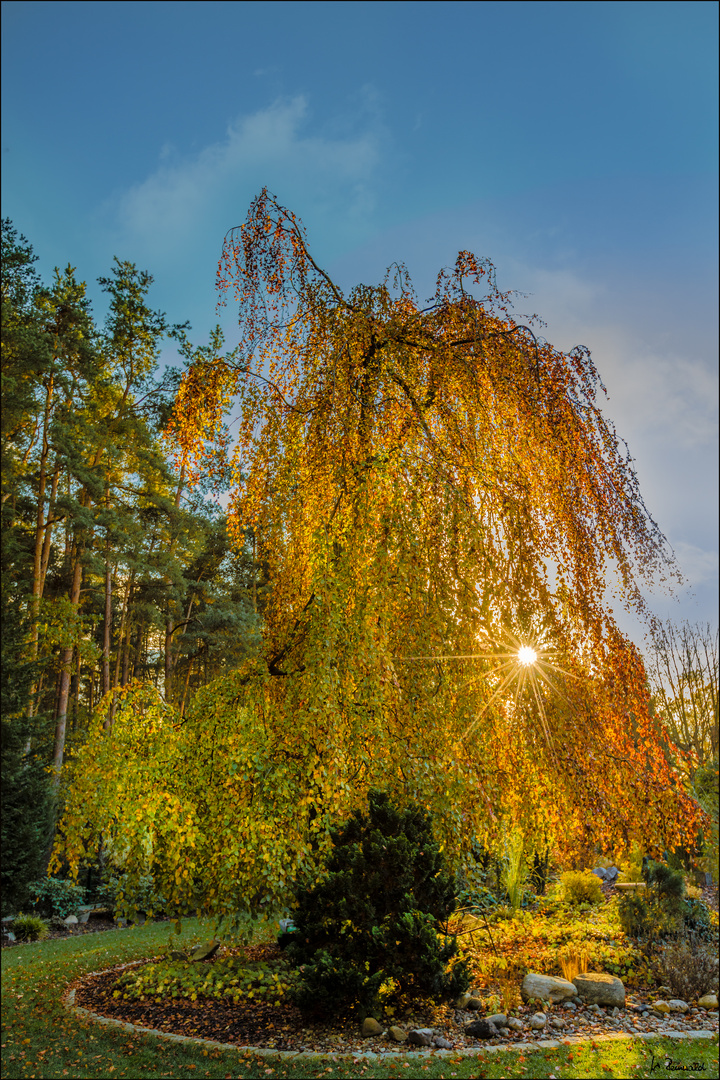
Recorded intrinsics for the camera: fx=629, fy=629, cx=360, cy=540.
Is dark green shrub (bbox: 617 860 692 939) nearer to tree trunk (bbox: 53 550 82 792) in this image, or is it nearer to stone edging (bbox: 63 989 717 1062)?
stone edging (bbox: 63 989 717 1062)

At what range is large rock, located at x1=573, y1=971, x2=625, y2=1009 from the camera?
5.21 metres

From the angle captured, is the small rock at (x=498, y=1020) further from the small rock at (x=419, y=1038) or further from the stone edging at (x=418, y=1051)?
the small rock at (x=419, y=1038)

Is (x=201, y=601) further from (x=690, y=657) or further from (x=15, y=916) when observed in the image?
(x=690, y=657)

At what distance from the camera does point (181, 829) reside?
153 inches

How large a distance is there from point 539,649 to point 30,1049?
4.65 meters

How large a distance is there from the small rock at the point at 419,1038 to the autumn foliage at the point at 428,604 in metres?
1.37

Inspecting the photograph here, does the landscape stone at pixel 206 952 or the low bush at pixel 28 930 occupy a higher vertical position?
the landscape stone at pixel 206 952

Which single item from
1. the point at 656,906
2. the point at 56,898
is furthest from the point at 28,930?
the point at 656,906

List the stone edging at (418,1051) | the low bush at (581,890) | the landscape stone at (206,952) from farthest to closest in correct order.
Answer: the low bush at (581,890), the landscape stone at (206,952), the stone edging at (418,1051)

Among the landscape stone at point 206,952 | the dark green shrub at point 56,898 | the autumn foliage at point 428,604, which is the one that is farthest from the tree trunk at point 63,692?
the autumn foliage at point 428,604

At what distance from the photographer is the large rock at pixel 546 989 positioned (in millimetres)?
5180

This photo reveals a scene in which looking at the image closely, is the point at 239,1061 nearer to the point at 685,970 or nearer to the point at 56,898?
the point at 685,970

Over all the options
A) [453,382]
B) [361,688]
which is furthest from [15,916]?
[453,382]

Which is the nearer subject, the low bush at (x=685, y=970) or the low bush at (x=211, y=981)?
the low bush at (x=211, y=981)
